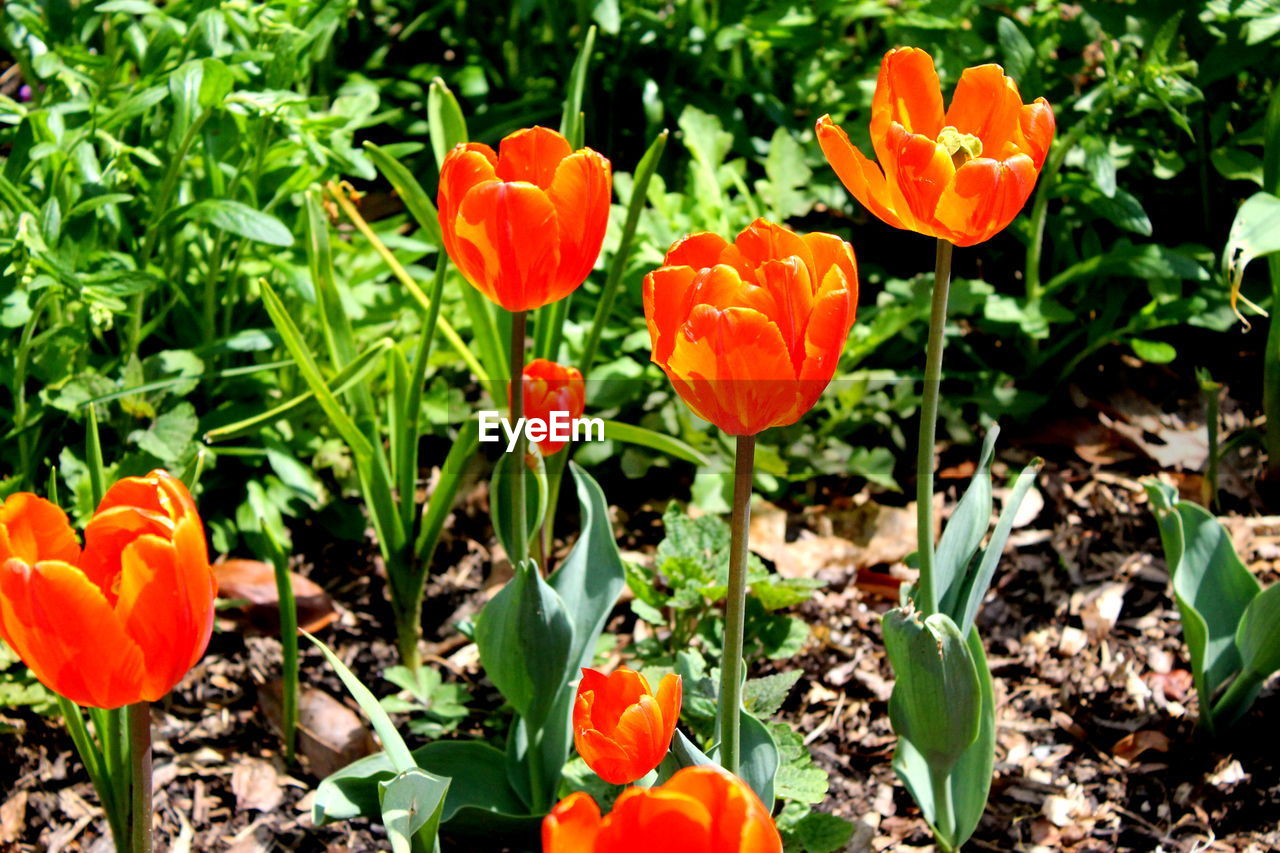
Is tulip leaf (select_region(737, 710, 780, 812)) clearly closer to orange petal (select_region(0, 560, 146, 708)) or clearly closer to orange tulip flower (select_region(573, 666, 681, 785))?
orange tulip flower (select_region(573, 666, 681, 785))

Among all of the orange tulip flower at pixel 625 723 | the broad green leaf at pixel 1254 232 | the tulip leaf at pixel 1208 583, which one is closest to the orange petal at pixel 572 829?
the orange tulip flower at pixel 625 723

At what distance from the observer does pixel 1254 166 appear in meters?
2.46

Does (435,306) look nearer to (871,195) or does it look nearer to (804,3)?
(871,195)

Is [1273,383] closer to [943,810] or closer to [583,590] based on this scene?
[943,810]

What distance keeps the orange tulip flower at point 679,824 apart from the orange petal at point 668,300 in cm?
42

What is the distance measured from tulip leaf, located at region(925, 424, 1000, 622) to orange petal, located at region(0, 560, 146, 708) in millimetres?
926

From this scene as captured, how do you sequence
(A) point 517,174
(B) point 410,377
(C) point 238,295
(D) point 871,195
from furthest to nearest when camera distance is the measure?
(C) point 238,295, (B) point 410,377, (A) point 517,174, (D) point 871,195

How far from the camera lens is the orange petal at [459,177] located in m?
1.37

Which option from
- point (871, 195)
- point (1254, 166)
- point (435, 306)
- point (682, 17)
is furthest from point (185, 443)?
point (1254, 166)

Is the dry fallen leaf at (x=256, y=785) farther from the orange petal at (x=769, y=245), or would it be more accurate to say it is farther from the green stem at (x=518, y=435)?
the orange petal at (x=769, y=245)

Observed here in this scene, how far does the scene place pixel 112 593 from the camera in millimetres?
1201

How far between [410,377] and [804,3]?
1288mm

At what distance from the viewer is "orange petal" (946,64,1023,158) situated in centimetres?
138

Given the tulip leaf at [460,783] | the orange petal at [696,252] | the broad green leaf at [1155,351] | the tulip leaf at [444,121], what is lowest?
the tulip leaf at [460,783]
